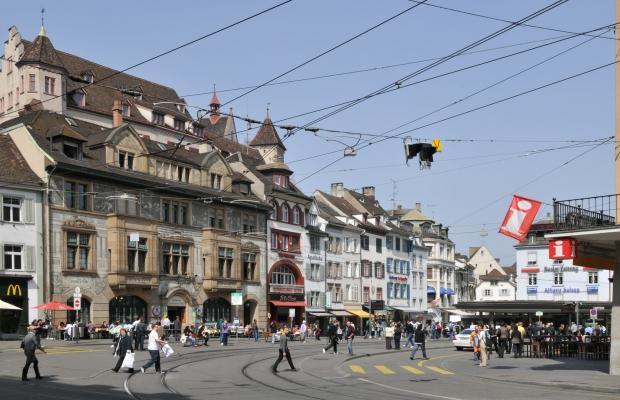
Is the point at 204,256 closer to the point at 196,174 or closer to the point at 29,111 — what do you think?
the point at 196,174

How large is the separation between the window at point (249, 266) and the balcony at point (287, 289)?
9.27ft

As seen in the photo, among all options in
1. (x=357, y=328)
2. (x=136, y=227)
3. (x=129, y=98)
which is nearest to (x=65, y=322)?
(x=136, y=227)

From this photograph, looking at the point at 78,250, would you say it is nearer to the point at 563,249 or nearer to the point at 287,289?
the point at 287,289

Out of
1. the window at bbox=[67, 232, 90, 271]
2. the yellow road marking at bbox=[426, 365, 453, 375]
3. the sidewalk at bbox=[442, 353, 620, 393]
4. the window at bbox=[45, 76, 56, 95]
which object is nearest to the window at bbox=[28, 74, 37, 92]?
the window at bbox=[45, 76, 56, 95]

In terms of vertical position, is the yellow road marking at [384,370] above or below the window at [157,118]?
below

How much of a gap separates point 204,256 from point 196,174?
5.86m

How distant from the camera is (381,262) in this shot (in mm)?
88812

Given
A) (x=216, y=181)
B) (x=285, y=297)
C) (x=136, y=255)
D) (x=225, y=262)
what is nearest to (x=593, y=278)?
(x=285, y=297)

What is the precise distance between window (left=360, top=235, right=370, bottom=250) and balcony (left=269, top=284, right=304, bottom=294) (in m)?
13.1

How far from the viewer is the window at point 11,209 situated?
47831 millimetres

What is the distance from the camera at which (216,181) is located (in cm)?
6400

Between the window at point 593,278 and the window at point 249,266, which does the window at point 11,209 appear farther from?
the window at point 593,278

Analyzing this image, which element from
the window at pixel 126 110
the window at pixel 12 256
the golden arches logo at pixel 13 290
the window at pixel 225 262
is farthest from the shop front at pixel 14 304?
the window at pixel 126 110

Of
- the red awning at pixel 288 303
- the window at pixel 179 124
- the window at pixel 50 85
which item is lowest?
the red awning at pixel 288 303
